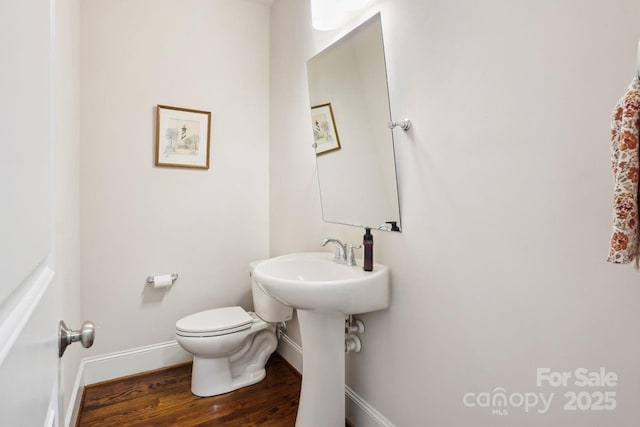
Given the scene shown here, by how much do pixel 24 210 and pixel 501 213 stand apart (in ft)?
3.78

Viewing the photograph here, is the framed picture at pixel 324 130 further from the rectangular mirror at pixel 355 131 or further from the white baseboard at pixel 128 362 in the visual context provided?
the white baseboard at pixel 128 362

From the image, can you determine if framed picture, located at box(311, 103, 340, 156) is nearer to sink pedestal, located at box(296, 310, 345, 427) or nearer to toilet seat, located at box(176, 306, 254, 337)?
sink pedestal, located at box(296, 310, 345, 427)

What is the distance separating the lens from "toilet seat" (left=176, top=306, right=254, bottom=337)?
6.22ft

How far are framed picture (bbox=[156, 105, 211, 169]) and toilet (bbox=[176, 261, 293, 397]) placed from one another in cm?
100

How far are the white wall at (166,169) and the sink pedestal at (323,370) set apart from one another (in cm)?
111

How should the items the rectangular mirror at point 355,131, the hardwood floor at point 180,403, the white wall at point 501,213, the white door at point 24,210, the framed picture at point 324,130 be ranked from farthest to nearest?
the framed picture at point 324,130
the hardwood floor at point 180,403
the rectangular mirror at point 355,131
the white wall at point 501,213
the white door at point 24,210

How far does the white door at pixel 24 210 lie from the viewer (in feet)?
0.86

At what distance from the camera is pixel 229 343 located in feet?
6.38

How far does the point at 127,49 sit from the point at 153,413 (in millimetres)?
2161

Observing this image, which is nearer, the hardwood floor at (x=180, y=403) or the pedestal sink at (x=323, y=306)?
the pedestal sink at (x=323, y=306)

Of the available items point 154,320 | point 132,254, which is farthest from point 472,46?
point 154,320

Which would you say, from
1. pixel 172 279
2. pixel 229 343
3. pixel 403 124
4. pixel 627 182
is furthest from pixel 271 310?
pixel 627 182

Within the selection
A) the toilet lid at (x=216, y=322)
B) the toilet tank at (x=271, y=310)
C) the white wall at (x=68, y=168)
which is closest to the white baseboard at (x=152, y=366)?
the white wall at (x=68, y=168)

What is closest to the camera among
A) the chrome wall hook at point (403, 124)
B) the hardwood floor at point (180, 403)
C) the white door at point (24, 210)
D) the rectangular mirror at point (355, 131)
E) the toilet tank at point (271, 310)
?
the white door at point (24, 210)
